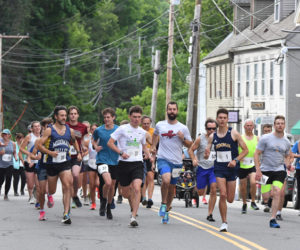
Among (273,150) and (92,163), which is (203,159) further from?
(273,150)

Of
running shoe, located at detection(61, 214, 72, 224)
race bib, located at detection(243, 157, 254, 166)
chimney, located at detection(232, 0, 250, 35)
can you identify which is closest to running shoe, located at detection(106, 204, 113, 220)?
running shoe, located at detection(61, 214, 72, 224)

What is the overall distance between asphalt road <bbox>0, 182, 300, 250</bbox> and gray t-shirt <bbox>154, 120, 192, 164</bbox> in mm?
1091

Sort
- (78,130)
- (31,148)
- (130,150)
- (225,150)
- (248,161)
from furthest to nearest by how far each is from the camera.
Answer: (31,148)
(248,161)
(78,130)
(130,150)
(225,150)

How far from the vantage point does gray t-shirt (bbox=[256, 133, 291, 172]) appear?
50.0ft

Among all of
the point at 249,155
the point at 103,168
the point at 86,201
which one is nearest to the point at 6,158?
the point at 86,201

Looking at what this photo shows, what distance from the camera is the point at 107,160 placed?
16.0 m

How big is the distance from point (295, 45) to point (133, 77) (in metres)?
57.9

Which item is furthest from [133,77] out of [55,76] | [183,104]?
[55,76]

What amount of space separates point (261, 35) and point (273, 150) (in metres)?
33.1

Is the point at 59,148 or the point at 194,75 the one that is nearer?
the point at 59,148

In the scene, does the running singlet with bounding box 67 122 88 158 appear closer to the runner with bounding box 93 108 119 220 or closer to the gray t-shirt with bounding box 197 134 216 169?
the runner with bounding box 93 108 119 220

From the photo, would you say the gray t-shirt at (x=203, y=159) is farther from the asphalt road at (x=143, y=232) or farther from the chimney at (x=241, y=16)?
the chimney at (x=241, y=16)

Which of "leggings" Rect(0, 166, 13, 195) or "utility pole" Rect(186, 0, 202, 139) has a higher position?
"utility pole" Rect(186, 0, 202, 139)

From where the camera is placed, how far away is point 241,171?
19.0m
